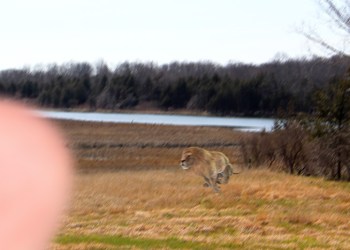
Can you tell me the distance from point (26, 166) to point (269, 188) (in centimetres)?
1316

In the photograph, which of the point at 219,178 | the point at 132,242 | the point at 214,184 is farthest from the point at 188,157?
the point at 132,242

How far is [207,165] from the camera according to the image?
621 inches

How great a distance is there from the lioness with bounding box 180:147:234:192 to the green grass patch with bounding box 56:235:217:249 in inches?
245

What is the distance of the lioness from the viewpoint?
15.4 meters

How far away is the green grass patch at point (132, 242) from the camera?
8.46 metres

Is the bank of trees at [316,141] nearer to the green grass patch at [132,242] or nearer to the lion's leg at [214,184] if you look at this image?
the lion's leg at [214,184]

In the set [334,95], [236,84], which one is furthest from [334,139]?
[236,84]

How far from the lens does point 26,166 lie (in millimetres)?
3852

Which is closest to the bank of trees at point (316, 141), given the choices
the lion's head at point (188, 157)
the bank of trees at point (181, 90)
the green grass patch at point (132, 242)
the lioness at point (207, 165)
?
the lioness at point (207, 165)

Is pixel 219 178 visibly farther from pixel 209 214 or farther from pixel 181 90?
pixel 181 90

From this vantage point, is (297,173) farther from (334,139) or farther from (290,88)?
(290,88)

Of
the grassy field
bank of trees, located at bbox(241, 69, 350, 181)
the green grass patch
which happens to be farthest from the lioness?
bank of trees, located at bbox(241, 69, 350, 181)

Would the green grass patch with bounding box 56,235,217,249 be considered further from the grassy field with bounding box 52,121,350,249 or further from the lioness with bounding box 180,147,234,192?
the lioness with bounding box 180,147,234,192

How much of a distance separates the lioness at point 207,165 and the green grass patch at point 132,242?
6223mm
